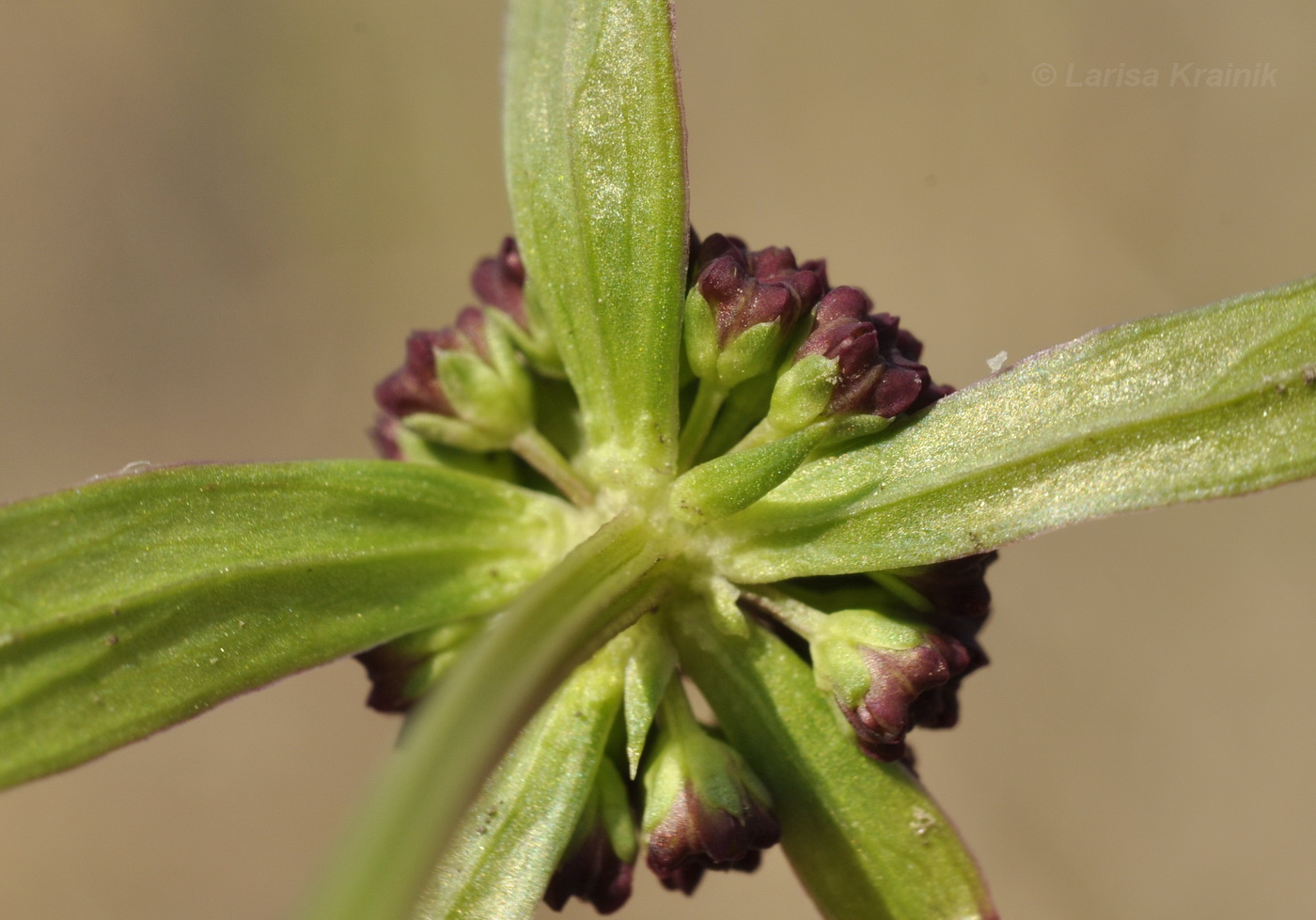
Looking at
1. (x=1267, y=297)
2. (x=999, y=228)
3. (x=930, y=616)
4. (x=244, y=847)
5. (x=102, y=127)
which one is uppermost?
(x=102, y=127)

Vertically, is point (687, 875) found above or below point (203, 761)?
below

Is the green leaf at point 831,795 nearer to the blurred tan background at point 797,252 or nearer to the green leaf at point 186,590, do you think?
the green leaf at point 186,590

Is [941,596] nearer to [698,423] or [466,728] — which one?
[698,423]

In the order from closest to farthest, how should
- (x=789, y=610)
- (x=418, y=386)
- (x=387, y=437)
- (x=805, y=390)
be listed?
(x=805, y=390)
(x=789, y=610)
(x=418, y=386)
(x=387, y=437)

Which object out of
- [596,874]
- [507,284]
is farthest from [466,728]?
[507,284]

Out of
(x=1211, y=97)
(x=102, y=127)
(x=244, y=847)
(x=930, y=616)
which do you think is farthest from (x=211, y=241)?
(x=930, y=616)

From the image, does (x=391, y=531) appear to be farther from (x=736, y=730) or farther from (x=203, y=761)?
(x=203, y=761)

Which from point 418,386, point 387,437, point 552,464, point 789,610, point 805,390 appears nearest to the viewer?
point 805,390

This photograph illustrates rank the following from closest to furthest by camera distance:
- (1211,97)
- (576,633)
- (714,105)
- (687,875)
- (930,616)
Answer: (576,633), (930,616), (687,875), (1211,97), (714,105)
